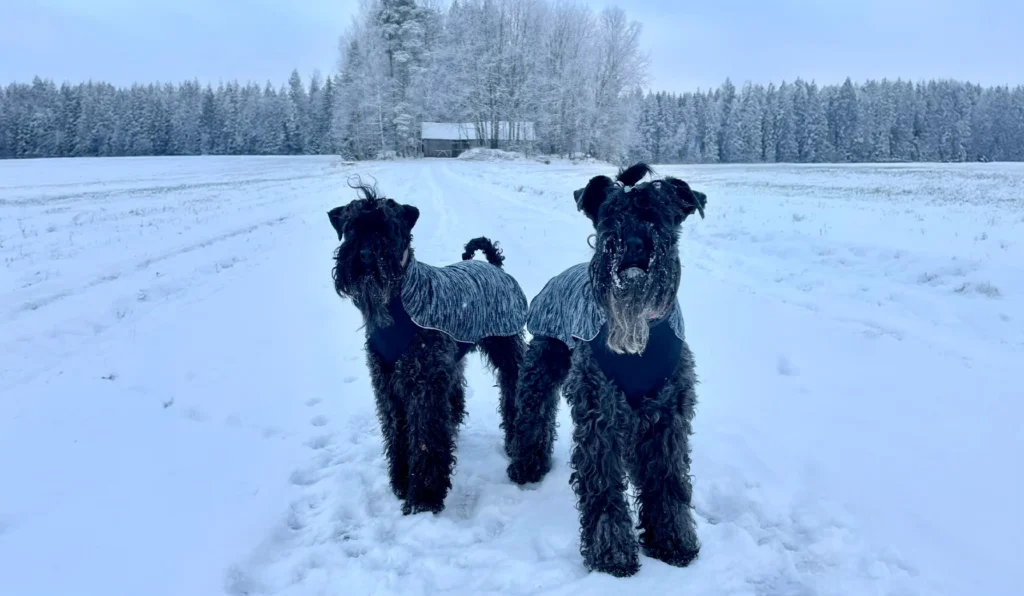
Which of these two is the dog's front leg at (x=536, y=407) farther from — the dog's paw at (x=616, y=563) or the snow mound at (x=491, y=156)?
the snow mound at (x=491, y=156)

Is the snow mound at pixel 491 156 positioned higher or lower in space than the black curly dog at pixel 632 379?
higher

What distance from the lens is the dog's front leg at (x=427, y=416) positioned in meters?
3.91

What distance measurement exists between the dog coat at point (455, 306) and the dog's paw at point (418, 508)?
0.96 meters

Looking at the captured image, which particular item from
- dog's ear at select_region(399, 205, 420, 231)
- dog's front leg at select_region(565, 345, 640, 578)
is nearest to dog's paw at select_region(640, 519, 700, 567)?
dog's front leg at select_region(565, 345, 640, 578)

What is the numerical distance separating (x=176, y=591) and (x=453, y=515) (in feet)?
5.24

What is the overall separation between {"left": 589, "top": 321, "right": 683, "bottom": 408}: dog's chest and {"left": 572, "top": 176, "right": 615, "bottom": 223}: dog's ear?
645 mm

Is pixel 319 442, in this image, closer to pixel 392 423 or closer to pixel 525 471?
pixel 392 423

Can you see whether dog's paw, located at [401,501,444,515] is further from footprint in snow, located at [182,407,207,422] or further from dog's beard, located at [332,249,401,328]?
footprint in snow, located at [182,407,207,422]

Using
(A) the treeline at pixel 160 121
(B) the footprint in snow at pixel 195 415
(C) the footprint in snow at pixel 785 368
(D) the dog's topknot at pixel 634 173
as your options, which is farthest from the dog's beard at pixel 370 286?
(A) the treeline at pixel 160 121

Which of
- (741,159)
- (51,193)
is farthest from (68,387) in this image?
(741,159)

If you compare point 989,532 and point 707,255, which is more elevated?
point 707,255

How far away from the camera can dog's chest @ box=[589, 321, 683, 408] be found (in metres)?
3.21

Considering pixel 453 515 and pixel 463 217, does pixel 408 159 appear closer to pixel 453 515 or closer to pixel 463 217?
pixel 463 217

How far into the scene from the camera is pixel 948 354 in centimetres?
586
